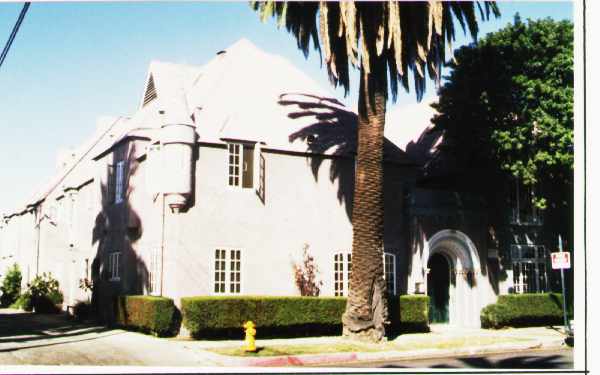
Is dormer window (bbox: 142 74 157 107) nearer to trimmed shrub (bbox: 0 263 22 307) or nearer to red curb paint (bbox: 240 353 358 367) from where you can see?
red curb paint (bbox: 240 353 358 367)

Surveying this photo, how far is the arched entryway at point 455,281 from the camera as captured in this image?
29.0 metres

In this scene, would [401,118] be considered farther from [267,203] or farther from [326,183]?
[267,203]

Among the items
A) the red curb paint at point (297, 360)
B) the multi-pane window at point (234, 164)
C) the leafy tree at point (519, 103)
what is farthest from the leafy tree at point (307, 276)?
the leafy tree at point (519, 103)

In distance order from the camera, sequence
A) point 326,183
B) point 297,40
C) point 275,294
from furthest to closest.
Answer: point 326,183, point 275,294, point 297,40

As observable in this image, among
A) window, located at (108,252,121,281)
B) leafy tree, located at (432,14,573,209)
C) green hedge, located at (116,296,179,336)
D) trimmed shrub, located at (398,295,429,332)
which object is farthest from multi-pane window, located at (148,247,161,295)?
leafy tree, located at (432,14,573,209)

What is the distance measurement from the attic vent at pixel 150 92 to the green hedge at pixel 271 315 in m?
10.9

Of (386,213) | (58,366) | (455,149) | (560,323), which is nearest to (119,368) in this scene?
(58,366)

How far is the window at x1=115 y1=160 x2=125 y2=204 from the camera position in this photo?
27.7 metres

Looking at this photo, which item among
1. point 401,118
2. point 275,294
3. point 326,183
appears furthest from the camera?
point 401,118

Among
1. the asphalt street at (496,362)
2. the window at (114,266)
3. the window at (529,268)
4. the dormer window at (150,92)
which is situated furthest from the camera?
the window at (529,268)

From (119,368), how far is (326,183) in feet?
42.3

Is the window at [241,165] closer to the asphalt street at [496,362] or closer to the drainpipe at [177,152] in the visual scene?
the drainpipe at [177,152]

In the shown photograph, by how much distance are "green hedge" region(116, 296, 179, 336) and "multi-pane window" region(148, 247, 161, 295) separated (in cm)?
81

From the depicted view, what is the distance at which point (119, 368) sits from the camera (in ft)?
52.5
